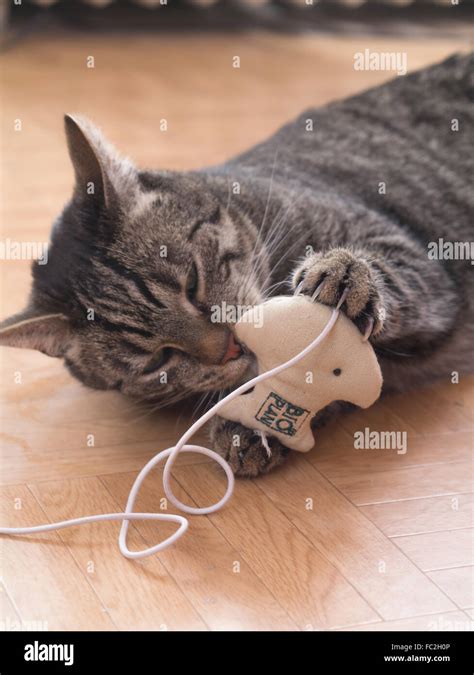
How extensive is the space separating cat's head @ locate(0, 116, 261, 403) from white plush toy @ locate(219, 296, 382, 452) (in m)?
0.11

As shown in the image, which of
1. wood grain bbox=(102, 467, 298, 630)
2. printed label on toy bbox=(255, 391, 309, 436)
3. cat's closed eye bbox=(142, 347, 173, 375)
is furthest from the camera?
cat's closed eye bbox=(142, 347, 173, 375)

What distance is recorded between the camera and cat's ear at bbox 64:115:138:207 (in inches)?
70.6

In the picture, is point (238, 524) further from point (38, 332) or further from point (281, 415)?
point (38, 332)

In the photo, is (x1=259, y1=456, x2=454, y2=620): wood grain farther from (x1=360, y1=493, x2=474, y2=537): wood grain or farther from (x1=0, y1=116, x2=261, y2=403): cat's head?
(x1=0, y1=116, x2=261, y2=403): cat's head

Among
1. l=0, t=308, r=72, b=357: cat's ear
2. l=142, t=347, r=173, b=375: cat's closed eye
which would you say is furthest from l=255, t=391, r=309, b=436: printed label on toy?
l=0, t=308, r=72, b=357: cat's ear

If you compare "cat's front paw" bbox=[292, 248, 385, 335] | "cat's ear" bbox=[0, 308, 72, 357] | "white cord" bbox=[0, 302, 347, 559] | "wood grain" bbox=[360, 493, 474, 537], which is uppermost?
"cat's front paw" bbox=[292, 248, 385, 335]

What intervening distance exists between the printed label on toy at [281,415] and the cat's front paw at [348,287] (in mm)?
185

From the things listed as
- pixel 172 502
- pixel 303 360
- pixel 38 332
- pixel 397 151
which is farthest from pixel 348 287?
pixel 397 151

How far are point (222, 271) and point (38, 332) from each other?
378mm

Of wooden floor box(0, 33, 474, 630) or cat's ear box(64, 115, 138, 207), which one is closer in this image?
wooden floor box(0, 33, 474, 630)

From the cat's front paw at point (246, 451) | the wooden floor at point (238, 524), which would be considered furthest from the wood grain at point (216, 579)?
the cat's front paw at point (246, 451)
